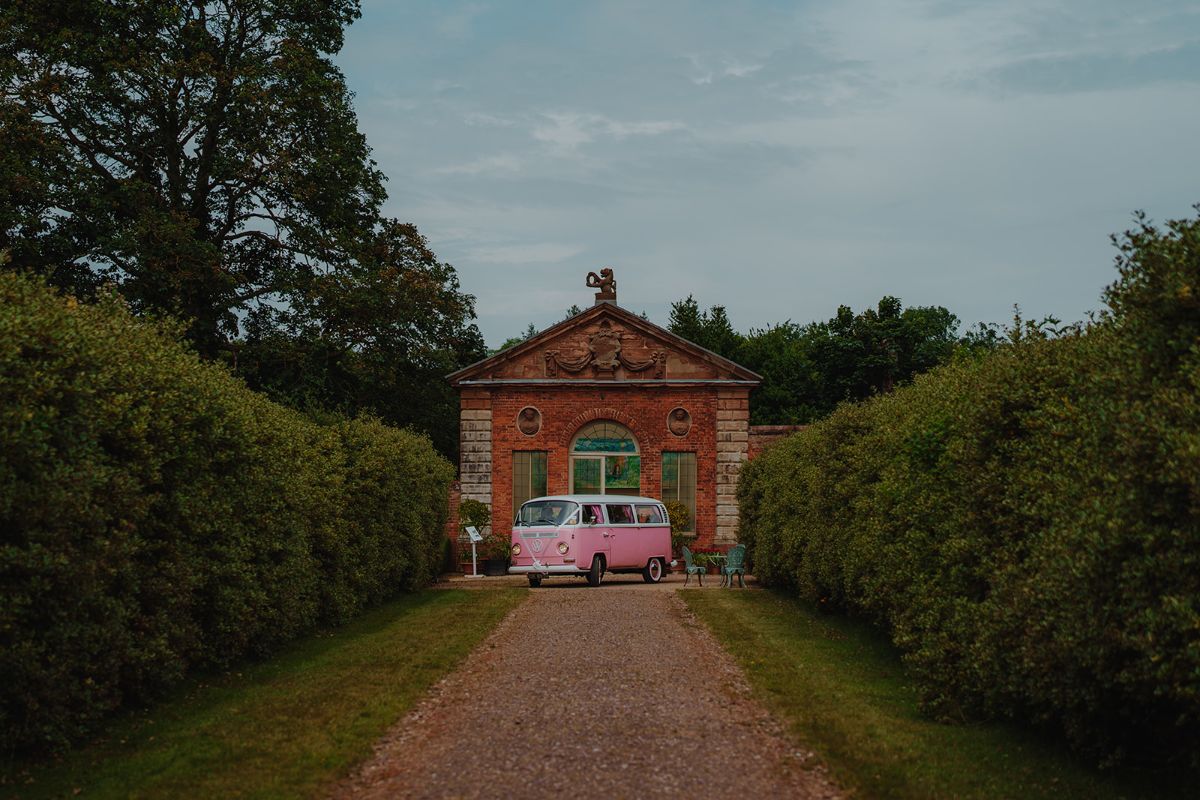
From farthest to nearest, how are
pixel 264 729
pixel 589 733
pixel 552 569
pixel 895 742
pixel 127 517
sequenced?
pixel 552 569 → pixel 127 517 → pixel 264 729 → pixel 589 733 → pixel 895 742

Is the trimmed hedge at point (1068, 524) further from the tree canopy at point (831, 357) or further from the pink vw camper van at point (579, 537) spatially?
the tree canopy at point (831, 357)

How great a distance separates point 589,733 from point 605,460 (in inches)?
945

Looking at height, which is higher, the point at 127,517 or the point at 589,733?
the point at 127,517

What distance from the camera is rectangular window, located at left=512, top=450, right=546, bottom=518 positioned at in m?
32.2

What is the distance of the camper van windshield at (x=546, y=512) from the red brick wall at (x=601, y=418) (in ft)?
23.6

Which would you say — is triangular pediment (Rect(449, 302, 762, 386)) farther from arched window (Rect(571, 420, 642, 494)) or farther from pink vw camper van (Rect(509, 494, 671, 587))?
pink vw camper van (Rect(509, 494, 671, 587))

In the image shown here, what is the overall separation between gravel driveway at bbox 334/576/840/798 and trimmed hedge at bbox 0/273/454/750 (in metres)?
2.15

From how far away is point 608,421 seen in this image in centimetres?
3241

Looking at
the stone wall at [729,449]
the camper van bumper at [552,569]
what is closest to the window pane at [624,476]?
the stone wall at [729,449]

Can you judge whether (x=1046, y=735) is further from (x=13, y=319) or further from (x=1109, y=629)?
(x=13, y=319)

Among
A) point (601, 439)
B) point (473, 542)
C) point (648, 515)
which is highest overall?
point (601, 439)

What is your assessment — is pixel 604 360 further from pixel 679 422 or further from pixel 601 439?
pixel 679 422

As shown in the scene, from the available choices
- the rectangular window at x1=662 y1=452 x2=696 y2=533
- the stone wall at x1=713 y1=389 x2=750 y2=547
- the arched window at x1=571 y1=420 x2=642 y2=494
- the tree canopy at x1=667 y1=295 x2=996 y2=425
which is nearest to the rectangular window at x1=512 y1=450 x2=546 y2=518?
the arched window at x1=571 y1=420 x2=642 y2=494

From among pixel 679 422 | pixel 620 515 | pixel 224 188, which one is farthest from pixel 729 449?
pixel 224 188
